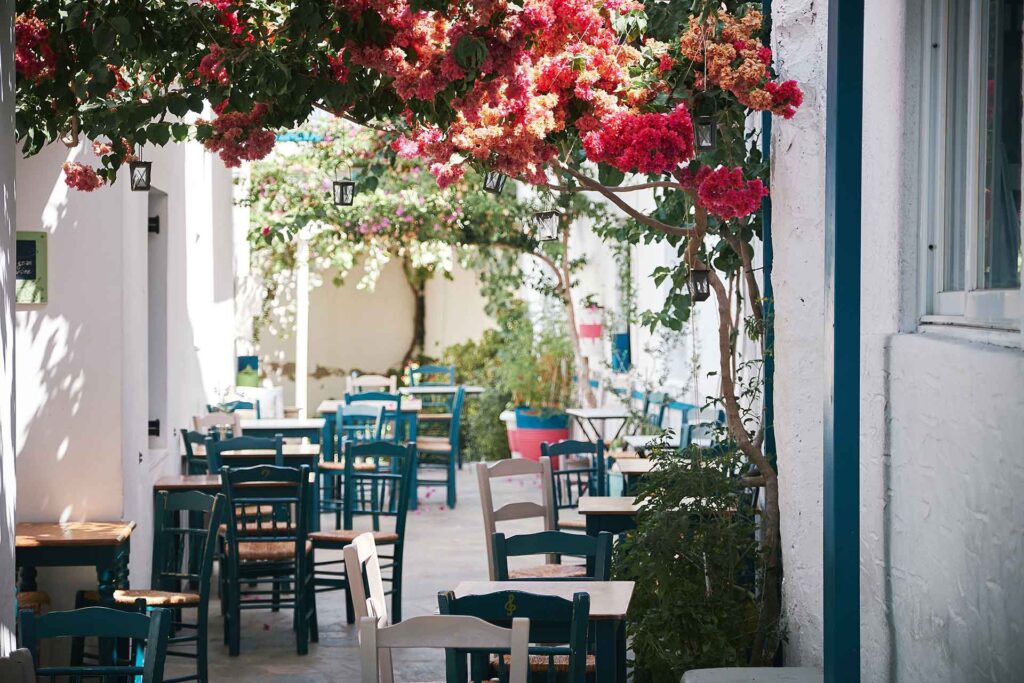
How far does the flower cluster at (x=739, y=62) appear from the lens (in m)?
4.45

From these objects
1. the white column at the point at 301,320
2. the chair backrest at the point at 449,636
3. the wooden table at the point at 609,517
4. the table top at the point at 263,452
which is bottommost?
the wooden table at the point at 609,517

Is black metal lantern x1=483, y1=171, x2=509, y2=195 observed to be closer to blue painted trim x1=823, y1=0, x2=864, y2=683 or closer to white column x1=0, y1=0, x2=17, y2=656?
white column x1=0, y1=0, x2=17, y2=656

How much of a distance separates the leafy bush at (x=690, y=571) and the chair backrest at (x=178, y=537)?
1.87m

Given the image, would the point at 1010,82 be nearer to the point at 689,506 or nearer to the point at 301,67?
the point at 689,506

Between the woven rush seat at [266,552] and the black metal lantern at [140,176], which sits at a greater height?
the black metal lantern at [140,176]

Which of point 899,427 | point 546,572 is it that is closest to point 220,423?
point 546,572

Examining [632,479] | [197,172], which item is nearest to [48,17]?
[632,479]

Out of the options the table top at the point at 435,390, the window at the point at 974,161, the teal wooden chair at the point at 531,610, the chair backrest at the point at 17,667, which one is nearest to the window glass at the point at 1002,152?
the window at the point at 974,161

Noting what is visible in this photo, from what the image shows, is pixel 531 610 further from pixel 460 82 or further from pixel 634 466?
pixel 634 466

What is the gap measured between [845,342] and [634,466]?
14.2 feet

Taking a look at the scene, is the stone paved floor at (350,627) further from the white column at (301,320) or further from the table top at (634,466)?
the white column at (301,320)

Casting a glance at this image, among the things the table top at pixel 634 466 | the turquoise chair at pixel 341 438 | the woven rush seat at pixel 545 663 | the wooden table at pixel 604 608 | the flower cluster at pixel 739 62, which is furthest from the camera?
the turquoise chair at pixel 341 438

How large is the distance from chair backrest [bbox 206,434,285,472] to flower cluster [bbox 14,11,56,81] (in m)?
3.28

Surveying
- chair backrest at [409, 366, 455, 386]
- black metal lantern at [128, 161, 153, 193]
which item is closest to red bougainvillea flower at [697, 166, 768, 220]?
black metal lantern at [128, 161, 153, 193]
